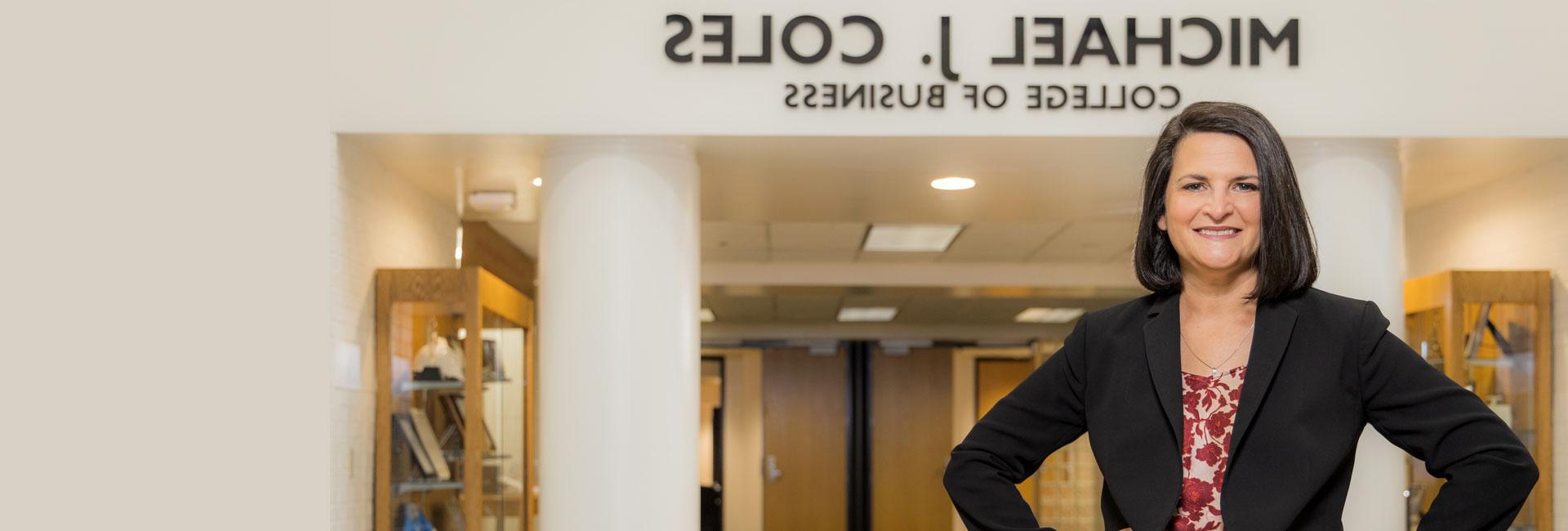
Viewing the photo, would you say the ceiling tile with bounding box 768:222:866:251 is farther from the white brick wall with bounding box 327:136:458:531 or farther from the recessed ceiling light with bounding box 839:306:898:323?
the recessed ceiling light with bounding box 839:306:898:323

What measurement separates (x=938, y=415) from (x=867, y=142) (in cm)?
Answer: 1188

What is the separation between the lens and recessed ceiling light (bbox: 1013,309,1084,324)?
14.2 meters

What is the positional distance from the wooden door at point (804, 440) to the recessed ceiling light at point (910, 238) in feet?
22.0

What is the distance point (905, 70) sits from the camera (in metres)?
5.09

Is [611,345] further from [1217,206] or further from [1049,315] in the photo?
[1049,315]

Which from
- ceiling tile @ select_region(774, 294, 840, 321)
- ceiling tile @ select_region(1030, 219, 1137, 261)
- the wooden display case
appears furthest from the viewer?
ceiling tile @ select_region(774, 294, 840, 321)

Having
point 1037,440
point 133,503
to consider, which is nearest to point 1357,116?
point 1037,440

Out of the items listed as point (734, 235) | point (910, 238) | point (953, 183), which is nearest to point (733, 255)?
point (734, 235)

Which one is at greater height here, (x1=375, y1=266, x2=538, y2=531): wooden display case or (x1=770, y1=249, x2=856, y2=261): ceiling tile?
(x1=770, y1=249, x2=856, y2=261): ceiling tile

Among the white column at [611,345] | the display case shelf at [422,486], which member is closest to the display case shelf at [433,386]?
the display case shelf at [422,486]

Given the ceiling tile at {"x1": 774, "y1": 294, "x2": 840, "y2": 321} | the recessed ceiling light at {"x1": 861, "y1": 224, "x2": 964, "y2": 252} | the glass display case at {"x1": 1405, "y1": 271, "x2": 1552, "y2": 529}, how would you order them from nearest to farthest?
the glass display case at {"x1": 1405, "y1": 271, "x2": 1552, "y2": 529} < the recessed ceiling light at {"x1": 861, "y1": 224, "x2": 964, "y2": 252} < the ceiling tile at {"x1": 774, "y1": 294, "x2": 840, "y2": 321}

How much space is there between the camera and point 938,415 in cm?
1680

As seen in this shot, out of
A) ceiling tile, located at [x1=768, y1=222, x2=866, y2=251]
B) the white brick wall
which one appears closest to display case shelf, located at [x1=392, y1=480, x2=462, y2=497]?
the white brick wall

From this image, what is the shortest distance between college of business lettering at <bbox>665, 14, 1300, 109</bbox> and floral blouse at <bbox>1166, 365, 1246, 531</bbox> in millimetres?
3367
